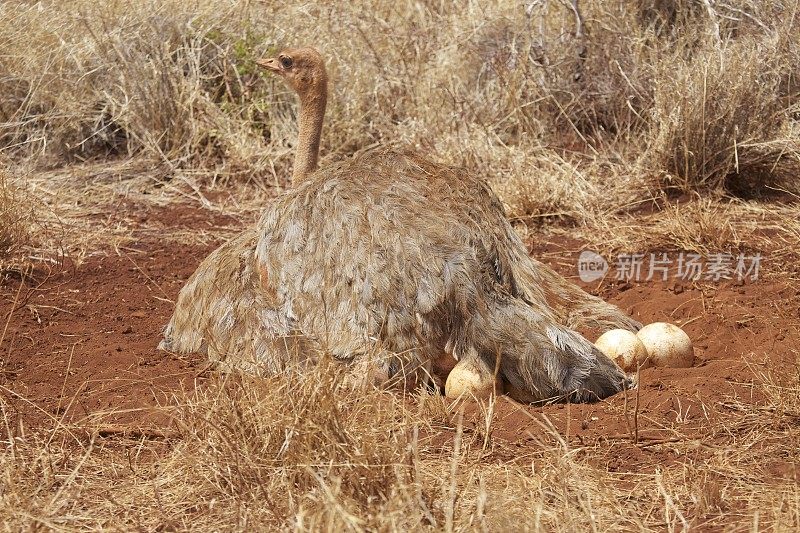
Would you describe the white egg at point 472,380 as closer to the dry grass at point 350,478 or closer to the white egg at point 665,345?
the dry grass at point 350,478

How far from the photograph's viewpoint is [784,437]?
3859mm

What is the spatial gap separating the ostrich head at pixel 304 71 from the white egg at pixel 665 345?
2314 millimetres

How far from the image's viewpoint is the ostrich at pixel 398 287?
13.7ft

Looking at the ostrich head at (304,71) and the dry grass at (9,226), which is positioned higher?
the ostrich head at (304,71)

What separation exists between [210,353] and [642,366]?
173 centimetres

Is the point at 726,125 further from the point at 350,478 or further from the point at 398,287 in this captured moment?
the point at 350,478

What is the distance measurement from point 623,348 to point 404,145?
400 cm

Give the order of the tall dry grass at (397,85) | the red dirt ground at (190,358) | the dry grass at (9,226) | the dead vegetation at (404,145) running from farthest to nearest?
the tall dry grass at (397,85) → the dry grass at (9,226) → the red dirt ground at (190,358) → the dead vegetation at (404,145)

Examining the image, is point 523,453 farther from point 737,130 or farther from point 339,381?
point 737,130

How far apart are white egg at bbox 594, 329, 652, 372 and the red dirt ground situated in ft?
0.26

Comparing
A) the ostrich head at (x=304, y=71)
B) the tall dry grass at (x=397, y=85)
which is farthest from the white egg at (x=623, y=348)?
the tall dry grass at (x=397, y=85)

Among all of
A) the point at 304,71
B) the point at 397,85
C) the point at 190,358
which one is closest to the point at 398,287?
the point at 190,358

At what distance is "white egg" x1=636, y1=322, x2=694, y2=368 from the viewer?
4801 millimetres

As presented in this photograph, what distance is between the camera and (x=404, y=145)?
835 centimetres
